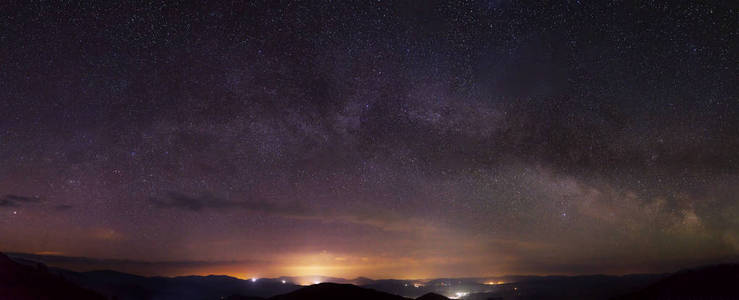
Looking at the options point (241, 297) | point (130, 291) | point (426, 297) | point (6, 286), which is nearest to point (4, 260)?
point (6, 286)

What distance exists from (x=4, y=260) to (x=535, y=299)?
133722 millimetres

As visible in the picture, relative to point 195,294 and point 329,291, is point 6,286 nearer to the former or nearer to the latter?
point 329,291

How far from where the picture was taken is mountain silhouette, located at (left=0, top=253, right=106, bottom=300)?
25573mm

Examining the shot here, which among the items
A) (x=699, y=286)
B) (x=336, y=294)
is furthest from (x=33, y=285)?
(x=699, y=286)

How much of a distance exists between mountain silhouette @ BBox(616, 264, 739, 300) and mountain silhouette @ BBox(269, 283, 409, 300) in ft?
93.0

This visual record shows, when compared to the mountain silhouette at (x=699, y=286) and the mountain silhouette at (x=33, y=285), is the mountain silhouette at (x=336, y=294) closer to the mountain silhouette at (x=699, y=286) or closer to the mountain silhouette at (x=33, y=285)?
the mountain silhouette at (x=33, y=285)

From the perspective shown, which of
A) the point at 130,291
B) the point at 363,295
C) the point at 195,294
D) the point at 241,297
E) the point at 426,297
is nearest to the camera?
the point at 363,295

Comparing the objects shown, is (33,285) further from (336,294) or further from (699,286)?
(699,286)

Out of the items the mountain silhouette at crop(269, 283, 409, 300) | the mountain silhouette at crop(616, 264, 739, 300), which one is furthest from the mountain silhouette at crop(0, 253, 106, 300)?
the mountain silhouette at crop(616, 264, 739, 300)

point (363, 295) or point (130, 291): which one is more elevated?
point (363, 295)

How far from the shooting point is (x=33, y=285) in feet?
91.8

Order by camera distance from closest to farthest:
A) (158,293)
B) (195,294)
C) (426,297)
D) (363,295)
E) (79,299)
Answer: (79,299) < (363,295) < (426,297) < (158,293) < (195,294)

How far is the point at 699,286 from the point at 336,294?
38.6 metres

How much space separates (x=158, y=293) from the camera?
10788 cm
